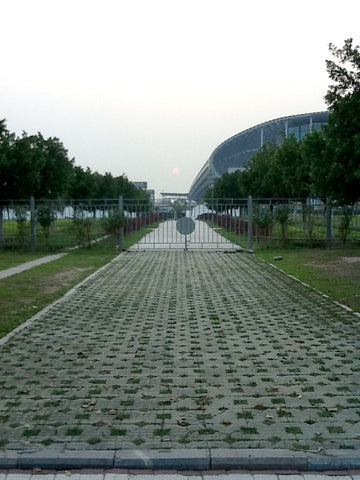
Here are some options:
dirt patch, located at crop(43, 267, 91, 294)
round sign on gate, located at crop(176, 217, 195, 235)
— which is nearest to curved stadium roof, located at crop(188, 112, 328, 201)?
round sign on gate, located at crop(176, 217, 195, 235)

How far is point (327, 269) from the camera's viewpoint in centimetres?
1444

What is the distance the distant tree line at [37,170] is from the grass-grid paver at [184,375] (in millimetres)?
13154

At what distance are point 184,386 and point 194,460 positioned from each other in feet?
4.82

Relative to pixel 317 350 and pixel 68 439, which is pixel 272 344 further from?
pixel 68 439

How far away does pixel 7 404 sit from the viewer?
482cm

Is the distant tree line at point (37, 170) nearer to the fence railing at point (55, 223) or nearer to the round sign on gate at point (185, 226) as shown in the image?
the fence railing at point (55, 223)

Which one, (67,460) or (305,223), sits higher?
(305,223)

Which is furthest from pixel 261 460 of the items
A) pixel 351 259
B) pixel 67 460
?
pixel 351 259

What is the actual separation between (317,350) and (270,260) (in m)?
11.0

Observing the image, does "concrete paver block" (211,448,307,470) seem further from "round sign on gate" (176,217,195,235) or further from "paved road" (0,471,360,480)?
"round sign on gate" (176,217,195,235)

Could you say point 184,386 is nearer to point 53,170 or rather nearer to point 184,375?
point 184,375

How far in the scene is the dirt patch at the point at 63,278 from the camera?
1141 cm

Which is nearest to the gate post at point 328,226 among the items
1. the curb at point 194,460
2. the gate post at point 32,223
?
the gate post at point 32,223

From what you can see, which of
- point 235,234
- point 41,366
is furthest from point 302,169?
point 41,366
